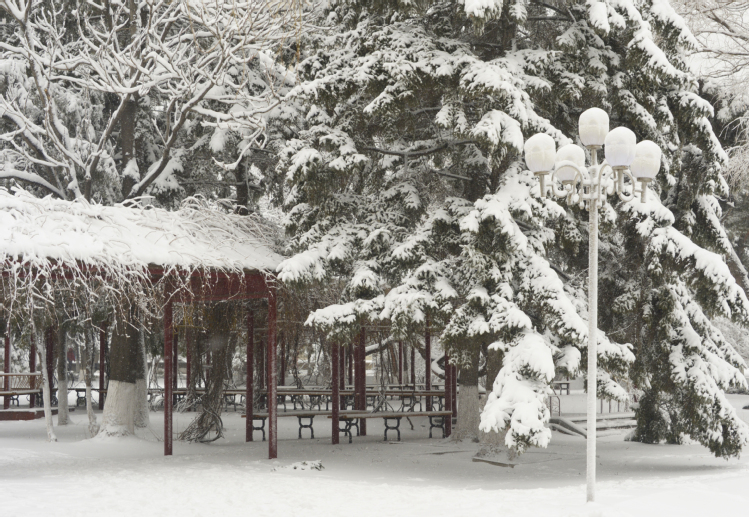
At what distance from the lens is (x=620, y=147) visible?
25.0 feet

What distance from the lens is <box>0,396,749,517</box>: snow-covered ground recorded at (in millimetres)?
8344

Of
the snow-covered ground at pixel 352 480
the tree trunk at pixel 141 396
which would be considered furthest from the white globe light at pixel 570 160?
the tree trunk at pixel 141 396

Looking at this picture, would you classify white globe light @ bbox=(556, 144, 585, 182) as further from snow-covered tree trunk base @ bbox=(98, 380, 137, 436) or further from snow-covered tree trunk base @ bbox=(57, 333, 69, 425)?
snow-covered tree trunk base @ bbox=(57, 333, 69, 425)

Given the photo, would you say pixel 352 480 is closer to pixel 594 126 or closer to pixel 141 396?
pixel 594 126

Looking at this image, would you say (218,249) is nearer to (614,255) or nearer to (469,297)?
(469,297)

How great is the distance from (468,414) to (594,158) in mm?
7909

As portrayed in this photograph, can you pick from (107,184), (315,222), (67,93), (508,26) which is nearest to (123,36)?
(67,93)

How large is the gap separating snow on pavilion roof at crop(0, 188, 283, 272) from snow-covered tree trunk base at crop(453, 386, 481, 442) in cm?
485

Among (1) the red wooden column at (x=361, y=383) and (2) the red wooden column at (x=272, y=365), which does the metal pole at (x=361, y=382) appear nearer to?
(1) the red wooden column at (x=361, y=383)

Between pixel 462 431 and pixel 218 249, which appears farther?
pixel 462 431

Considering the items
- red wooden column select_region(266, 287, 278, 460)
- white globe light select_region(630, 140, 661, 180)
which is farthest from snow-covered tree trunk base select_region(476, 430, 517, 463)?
white globe light select_region(630, 140, 661, 180)

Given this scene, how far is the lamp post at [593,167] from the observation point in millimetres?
7688

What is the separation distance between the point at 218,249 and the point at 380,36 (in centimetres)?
413

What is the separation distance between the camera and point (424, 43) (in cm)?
1156
